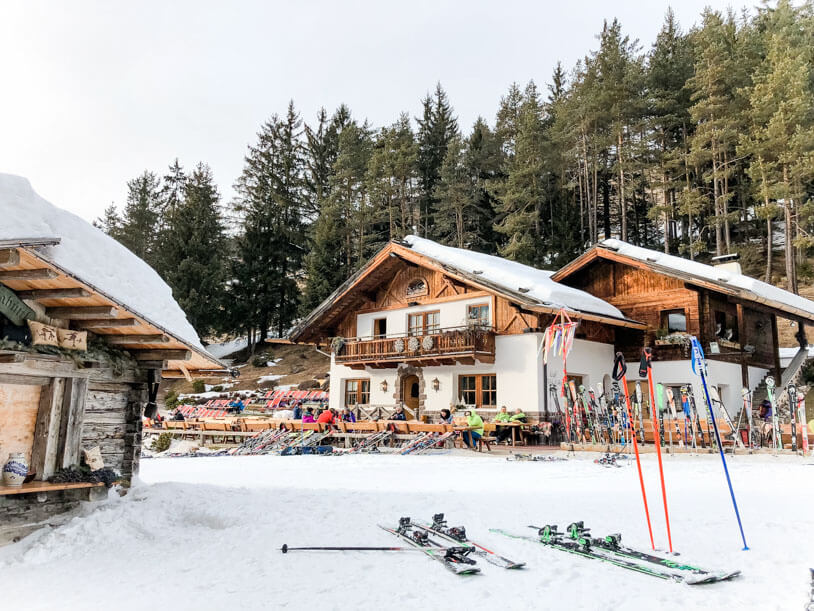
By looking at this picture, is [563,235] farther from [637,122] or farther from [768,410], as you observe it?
[768,410]

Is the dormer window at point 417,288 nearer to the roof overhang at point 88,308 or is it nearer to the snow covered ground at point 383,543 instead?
the snow covered ground at point 383,543

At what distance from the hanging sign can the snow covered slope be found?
547 mm

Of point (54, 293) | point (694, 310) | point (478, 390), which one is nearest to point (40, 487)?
point (54, 293)

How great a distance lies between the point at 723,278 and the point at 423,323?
1013cm

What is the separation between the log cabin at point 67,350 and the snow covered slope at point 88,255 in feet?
0.06

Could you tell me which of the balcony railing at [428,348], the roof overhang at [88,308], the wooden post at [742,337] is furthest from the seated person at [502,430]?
the roof overhang at [88,308]

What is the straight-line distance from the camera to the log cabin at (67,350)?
6.08 m

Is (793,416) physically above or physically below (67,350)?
below

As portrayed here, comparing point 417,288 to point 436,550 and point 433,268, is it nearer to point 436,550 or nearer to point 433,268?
point 433,268

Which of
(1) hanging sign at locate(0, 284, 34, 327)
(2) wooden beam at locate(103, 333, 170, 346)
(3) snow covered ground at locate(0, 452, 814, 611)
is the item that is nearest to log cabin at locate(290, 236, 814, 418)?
(3) snow covered ground at locate(0, 452, 814, 611)

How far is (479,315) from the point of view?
21.1 metres

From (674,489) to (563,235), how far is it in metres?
29.1

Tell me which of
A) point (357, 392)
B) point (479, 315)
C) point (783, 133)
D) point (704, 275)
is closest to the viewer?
point (704, 275)

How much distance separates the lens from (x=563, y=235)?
1433 inches
